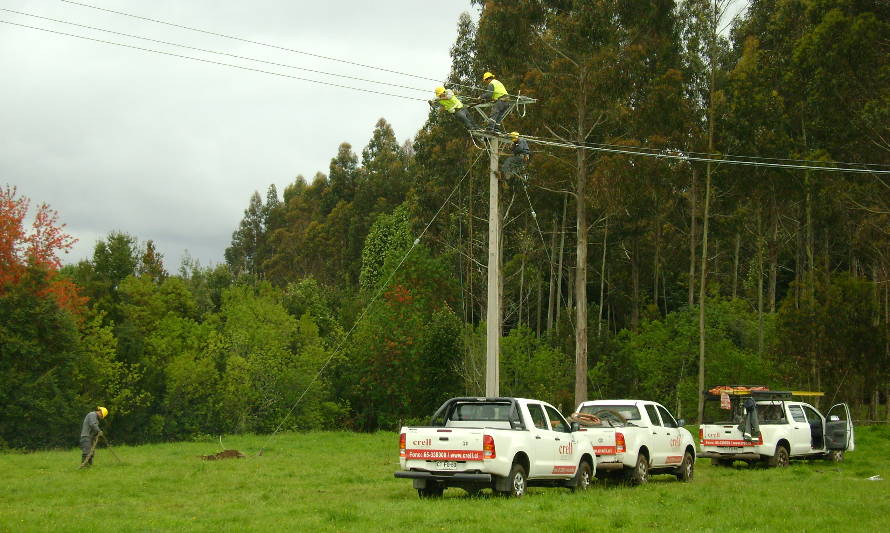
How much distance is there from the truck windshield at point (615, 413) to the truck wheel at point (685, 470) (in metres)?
1.93

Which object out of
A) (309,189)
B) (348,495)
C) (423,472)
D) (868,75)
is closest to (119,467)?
(348,495)

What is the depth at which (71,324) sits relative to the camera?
4178cm

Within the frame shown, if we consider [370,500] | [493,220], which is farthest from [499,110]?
[370,500]

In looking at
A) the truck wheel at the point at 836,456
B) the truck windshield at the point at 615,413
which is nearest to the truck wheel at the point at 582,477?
the truck windshield at the point at 615,413

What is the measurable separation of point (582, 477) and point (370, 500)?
4264mm

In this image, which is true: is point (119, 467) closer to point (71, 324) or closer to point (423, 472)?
point (423, 472)

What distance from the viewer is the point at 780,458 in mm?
24781

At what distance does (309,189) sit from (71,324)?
59.7 m

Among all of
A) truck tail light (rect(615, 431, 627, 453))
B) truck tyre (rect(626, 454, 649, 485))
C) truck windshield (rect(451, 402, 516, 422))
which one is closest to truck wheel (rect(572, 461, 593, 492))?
truck tail light (rect(615, 431, 627, 453))

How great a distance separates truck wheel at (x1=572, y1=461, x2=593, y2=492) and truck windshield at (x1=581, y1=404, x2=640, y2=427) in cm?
213

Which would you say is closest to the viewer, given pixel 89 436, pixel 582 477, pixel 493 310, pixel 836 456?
pixel 582 477

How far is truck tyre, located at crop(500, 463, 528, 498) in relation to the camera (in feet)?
51.4

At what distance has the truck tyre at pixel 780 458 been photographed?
80.4 ft

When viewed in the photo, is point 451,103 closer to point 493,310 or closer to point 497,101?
point 497,101
